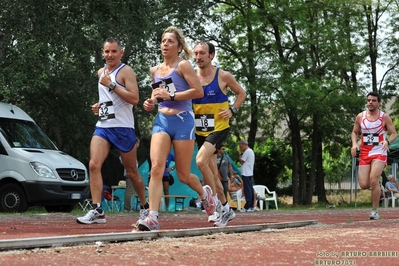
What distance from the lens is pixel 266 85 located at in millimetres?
36188

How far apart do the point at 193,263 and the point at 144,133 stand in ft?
102

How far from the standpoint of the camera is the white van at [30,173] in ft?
61.4

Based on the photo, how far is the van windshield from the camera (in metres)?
19.2

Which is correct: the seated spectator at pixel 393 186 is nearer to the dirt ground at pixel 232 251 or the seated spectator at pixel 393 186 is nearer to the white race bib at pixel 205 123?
the white race bib at pixel 205 123

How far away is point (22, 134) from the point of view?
1955cm

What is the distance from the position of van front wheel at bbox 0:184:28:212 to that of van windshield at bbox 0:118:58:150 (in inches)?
35.3

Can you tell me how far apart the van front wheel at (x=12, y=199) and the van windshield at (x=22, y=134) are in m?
0.90

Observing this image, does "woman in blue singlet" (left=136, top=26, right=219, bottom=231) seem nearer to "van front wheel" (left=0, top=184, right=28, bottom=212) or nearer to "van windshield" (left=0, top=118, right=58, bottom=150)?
"van front wheel" (left=0, top=184, right=28, bottom=212)

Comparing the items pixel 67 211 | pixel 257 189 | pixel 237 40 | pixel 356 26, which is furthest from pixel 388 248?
pixel 356 26

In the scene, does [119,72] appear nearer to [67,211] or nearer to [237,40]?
[67,211]

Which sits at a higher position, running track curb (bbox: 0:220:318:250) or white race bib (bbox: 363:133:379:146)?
white race bib (bbox: 363:133:379:146)

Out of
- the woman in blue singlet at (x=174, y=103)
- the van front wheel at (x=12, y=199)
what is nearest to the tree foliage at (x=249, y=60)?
the van front wheel at (x=12, y=199)

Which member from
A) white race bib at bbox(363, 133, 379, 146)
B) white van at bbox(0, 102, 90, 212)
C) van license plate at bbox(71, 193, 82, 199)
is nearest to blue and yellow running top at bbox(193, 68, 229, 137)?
white race bib at bbox(363, 133, 379, 146)

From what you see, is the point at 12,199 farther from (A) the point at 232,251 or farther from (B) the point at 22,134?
(A) the point at 232,251
